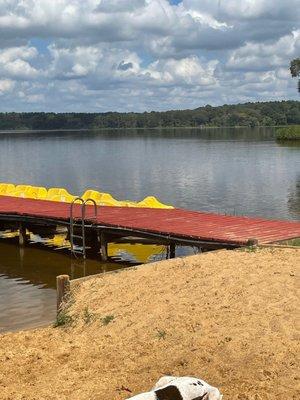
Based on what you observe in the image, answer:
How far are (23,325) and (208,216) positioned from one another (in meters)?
9.88

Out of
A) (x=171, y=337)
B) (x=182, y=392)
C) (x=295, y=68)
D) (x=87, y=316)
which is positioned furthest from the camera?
(x=295, y=68)

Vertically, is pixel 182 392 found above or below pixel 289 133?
below

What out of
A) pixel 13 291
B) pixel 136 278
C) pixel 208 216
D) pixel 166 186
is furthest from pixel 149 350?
pixel 166 186

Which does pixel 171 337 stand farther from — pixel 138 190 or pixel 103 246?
pixel 138 190

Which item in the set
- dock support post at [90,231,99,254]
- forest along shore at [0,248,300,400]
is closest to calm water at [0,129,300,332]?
dock support post at [90,231,99,254]

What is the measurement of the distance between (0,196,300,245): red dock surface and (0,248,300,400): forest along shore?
398cm

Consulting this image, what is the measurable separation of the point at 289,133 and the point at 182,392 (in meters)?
108

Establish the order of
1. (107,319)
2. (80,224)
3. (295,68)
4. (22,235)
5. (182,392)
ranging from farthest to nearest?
1. (295,68)
2. (22,235)
3. (80,224)
4. (107,319)
5. (182,392)

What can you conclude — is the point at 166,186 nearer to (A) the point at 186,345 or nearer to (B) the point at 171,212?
(B) the point at 171,212

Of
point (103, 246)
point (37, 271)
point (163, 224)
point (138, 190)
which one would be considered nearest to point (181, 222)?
point (163, 224)

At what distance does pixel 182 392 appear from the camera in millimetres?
7051

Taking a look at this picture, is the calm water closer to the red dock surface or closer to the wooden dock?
the wooden dock

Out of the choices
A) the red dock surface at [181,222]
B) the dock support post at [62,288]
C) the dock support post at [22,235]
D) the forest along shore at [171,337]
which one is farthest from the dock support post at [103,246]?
the dock support post at [62,288]

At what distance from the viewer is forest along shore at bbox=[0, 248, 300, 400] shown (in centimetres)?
849
